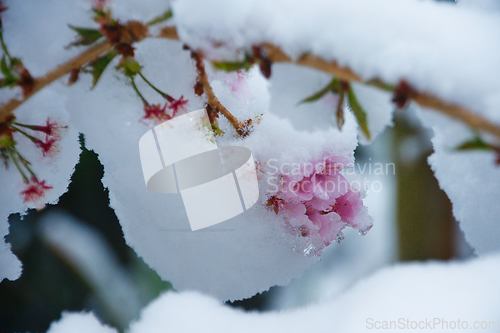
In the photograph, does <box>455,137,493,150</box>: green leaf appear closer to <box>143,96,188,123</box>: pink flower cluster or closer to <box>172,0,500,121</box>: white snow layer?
<box>172,0,500,121</box>: white snow layer

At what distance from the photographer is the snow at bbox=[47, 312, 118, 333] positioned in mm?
429

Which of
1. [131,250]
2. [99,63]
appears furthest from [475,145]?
[131,250]

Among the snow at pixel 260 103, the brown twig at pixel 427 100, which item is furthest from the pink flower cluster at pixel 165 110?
the brown twig at pixel 427 100

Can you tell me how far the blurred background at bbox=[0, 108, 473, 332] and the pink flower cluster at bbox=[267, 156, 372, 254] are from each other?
0.14 meters

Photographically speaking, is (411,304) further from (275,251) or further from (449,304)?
(275,251)

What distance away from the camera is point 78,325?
436 millimetres

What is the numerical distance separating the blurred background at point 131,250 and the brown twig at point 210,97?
0.88 feet

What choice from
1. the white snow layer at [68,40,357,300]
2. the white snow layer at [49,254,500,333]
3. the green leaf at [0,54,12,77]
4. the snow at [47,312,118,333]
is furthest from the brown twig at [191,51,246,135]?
the snow at [47,312,118,333]

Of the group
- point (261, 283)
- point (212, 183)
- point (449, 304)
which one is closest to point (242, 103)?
point (212, 183)

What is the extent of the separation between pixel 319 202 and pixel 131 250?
0.33 meters

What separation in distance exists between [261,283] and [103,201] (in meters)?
0.29

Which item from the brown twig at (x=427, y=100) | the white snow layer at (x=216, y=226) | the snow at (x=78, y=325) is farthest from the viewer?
the snow at (x=78, y=325)

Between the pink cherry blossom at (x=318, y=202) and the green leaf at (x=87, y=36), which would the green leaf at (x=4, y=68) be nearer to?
the green leaf at (x=87, y=36)

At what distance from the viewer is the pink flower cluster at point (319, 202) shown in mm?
309
